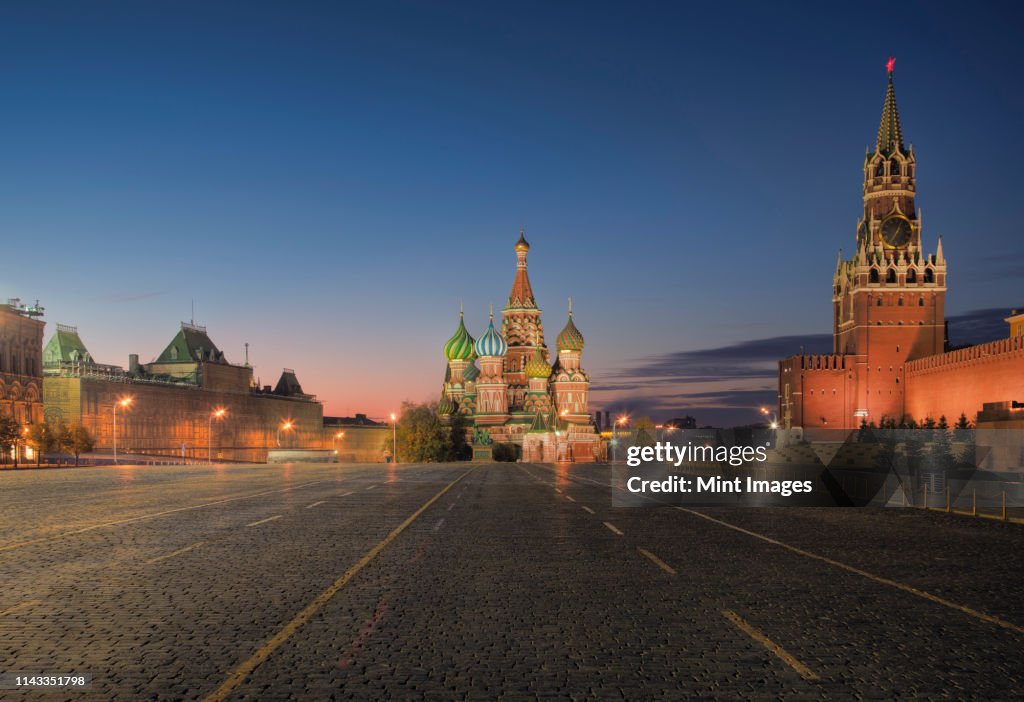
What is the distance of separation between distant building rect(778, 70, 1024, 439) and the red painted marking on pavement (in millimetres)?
109971

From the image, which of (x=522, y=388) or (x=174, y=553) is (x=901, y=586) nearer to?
(x=174, y=553)

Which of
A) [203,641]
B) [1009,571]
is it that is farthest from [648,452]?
[203,641]

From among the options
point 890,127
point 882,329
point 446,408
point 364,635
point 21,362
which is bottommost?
point 364,635

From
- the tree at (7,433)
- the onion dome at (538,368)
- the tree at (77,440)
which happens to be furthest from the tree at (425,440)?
the tree at (7,433)

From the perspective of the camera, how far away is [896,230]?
134m

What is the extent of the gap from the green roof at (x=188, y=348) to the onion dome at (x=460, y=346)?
36.9 meters

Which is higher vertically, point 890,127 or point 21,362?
point 890,127

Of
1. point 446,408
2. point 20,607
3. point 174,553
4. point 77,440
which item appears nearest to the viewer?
point 20,607

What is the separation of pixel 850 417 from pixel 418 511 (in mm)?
113698

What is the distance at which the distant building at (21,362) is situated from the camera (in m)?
88.2

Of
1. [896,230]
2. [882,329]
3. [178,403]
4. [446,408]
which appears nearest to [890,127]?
[896,230]

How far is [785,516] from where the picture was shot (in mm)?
23062

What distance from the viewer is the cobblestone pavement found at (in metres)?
7.17

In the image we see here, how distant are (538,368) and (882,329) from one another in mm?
50462
